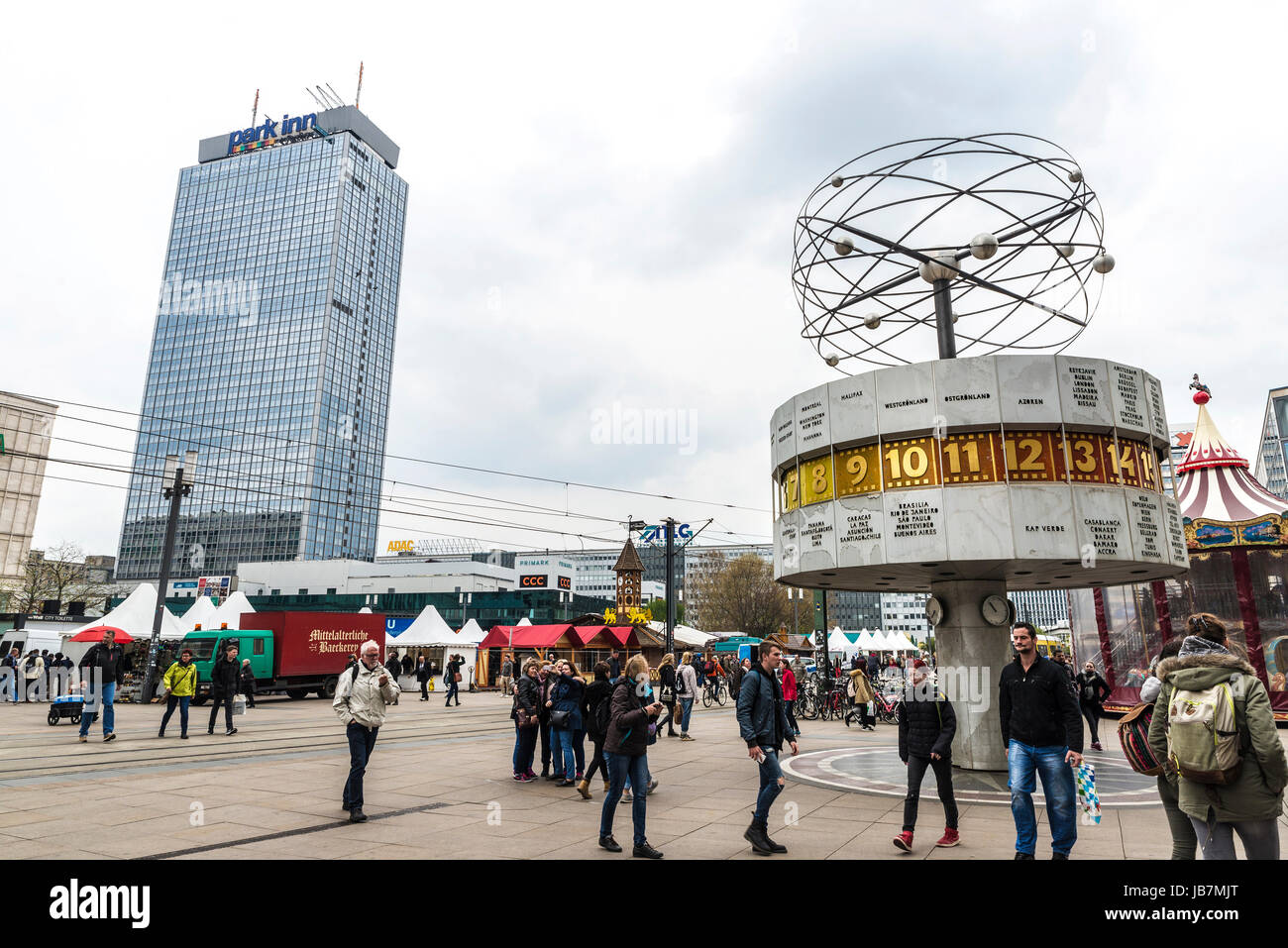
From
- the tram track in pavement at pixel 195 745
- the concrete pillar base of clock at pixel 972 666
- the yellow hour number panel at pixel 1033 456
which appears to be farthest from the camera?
the tram track in pavement at pixel 195 745

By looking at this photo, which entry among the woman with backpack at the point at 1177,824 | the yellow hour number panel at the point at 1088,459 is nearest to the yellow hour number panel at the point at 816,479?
the yellow hour number panel at the point at 1088,459

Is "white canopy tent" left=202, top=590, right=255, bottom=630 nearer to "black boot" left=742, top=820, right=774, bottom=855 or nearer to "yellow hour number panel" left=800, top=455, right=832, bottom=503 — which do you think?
"yellow hour number panel" left=800, top=455, right=832, bottom=503

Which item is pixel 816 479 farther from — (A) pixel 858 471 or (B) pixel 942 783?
(B) pixel 942 783

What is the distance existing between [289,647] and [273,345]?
418 feet

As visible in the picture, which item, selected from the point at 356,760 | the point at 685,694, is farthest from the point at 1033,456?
the point at 685,694

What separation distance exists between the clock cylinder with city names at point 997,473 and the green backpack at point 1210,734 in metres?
6.15

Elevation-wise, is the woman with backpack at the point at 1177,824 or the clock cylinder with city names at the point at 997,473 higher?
the clock cylinder with city names at the point at 997,473

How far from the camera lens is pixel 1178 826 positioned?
5.17 metres

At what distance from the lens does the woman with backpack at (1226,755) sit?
4312 mm

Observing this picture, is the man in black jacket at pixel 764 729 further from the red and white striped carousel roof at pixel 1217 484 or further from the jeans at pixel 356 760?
the red and white striped carousel roof at pixel 1217 484
